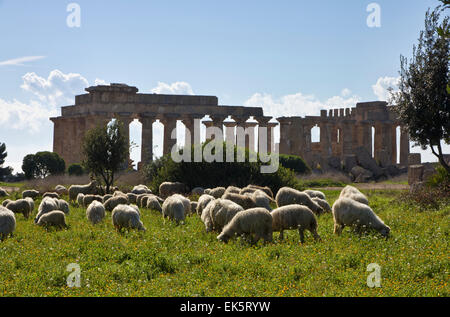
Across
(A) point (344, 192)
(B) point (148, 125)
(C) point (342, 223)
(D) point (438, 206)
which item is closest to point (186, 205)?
(A) point (344, 192)

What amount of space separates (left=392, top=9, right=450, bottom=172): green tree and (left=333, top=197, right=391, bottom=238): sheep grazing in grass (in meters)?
11.8

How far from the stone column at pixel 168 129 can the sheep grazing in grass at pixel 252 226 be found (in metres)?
38.9

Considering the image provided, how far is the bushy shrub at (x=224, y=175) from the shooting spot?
27453 mm

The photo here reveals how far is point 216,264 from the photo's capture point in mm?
10219

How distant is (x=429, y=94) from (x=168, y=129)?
31.6 metres

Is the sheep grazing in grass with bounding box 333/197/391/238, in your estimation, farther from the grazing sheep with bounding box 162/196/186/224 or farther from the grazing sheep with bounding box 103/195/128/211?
the grazing sheep with bounding box 103/195/128/211

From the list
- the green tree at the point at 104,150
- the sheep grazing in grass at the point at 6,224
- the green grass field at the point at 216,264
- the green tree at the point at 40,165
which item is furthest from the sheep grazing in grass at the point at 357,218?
the green tree at the point at 40,165

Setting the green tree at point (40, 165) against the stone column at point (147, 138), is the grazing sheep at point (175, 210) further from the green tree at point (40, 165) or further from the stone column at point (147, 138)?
the stone column at point (147, 138)

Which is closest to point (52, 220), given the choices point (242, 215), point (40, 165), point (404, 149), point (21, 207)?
point (21, 207)

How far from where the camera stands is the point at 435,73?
78.2 feet

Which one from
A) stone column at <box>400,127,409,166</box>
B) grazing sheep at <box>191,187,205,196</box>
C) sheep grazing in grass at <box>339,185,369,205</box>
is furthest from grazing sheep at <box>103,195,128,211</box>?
stone column at <box>400,127,409,166</box>

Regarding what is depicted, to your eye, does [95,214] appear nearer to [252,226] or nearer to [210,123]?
[252,226]

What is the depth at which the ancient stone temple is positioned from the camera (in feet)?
165

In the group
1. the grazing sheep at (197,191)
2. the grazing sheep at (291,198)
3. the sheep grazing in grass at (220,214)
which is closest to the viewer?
the sheep grazing in grass at (220,214)
